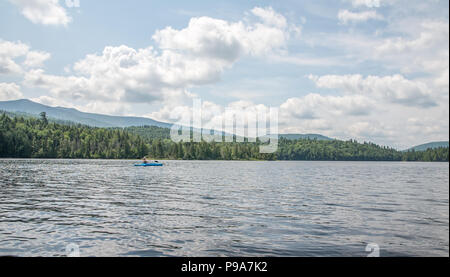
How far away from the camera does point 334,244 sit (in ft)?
62.9

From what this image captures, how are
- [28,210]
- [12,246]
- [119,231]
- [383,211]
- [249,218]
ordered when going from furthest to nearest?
1. [383,211]
2. [28,210]
3. [249,218]
4. [119,231]
5. [12,246]

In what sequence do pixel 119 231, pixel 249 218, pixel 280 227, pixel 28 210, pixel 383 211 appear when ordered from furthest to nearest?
pixel 383 211
pixel 28 210
pixel 249 218
pixel 280 227
pixel 119 231

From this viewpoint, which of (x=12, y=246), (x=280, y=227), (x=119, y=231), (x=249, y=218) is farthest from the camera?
(x=249, y=218)

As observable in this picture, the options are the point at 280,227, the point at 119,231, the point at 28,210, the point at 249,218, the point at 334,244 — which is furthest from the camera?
the point at 28,210

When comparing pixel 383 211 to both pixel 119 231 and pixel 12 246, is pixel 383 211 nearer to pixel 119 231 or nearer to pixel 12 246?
pixel 119 231

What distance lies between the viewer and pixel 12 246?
1777 centimetres

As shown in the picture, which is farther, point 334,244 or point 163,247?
point 334,244

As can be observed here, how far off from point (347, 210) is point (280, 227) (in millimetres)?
11757

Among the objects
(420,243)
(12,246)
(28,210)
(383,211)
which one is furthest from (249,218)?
(28,210)

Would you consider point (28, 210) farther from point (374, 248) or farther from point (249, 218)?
point (374, 248)
